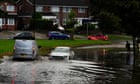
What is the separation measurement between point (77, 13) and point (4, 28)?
1944 centimetres

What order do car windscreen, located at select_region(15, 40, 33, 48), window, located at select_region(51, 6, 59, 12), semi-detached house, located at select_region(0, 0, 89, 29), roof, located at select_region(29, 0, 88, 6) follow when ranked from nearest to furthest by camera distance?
car windscreen, located at select_region(15, 40, 33, 48) < semi-detached house, located at select_region(0, 0, 89, 29) < roof, located at select_region(29, 0, 88, 6) < window, located at select_region(51, 6, 59, 12)

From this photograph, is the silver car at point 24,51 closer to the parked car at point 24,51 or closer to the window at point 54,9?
the parked car at point 24,51

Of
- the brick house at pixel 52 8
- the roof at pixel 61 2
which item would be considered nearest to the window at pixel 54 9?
the brick house at pixel 52 8

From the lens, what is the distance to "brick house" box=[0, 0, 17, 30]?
106 metres

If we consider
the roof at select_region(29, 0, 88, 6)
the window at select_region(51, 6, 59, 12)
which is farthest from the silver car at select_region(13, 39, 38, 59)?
the window at select_region(51, 6, 59, 12)

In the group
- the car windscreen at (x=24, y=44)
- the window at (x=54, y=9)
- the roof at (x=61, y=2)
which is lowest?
the car windscreen at (x=24, y=44)

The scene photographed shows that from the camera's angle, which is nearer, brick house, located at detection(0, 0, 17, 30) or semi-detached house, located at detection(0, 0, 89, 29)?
brick house, located at detection(0, 0, 17, 30)

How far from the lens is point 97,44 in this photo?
78.1 meters

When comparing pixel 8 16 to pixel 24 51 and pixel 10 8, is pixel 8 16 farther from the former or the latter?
pixel 24 51

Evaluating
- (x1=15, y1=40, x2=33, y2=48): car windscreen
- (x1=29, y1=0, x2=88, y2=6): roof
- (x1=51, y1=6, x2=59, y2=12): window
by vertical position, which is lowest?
(x1=15, y1=40, x2=33, y2=48): car windscreen

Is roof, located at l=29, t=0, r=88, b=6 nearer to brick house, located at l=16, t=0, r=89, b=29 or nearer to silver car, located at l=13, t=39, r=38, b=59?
brick house, located at l=16, t=0, r=89, b=29

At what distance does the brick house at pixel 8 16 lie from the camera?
10644cm

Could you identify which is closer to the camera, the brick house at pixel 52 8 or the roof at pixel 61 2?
the brick house at pixel 52 8

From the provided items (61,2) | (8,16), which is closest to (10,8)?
(8,16)
